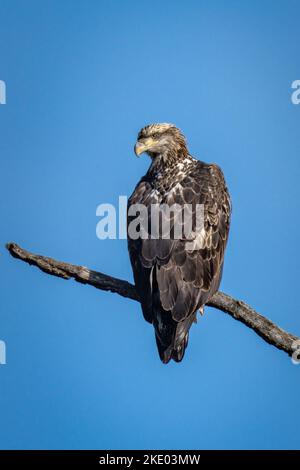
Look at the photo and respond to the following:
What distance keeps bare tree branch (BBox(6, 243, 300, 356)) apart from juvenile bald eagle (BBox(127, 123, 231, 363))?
0.63 feet

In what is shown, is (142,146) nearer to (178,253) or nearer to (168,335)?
(178,253)

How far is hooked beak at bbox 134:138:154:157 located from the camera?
10.5 metres

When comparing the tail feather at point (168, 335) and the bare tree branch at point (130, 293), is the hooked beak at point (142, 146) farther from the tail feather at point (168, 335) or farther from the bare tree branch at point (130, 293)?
the tail feather at point (168, 335)

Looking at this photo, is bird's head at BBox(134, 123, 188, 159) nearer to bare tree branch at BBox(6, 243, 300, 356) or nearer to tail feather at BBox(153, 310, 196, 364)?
bare tree branch at BBox(6, 243, 300, 356)

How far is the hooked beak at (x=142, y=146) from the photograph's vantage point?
34.6 ft

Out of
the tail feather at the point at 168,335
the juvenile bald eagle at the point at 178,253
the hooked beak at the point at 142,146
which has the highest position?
the hooked beak at the point at 142,146

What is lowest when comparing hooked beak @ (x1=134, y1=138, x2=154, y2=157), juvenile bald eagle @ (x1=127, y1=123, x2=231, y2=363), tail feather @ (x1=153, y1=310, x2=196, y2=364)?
tail feather @ (x1=153, y1=310, x2=196, y2=364)

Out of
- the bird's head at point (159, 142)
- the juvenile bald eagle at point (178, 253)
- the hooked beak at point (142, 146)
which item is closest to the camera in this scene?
the juvenile bald eagle at point (178, 253)

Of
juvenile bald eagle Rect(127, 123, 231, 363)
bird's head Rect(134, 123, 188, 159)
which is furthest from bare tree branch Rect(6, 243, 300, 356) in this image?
bird's head Rect(134, 123, 188, 159)

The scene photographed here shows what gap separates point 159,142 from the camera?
10.9m

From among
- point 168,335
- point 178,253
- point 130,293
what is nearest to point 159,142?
point 178,253

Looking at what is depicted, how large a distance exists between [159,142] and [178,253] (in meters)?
2.41

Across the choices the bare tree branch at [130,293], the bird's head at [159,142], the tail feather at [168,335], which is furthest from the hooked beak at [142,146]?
the tail feather at [168,335]
